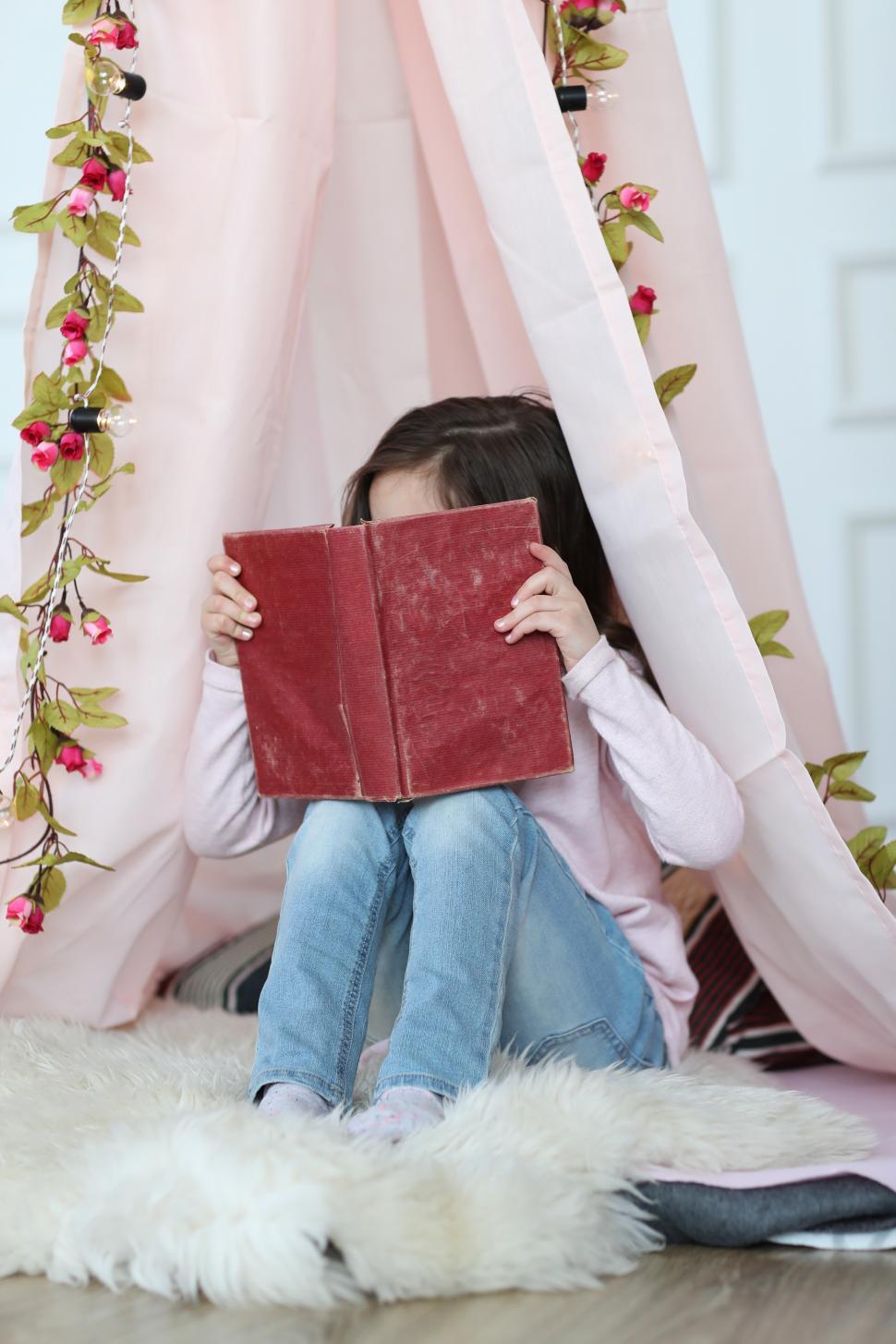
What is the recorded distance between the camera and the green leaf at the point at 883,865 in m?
1.12

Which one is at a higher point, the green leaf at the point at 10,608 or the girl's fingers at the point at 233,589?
the green leaf at the point at 10,608

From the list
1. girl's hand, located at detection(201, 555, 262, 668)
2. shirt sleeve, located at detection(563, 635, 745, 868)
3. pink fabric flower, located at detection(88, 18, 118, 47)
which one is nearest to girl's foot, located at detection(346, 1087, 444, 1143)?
shirt sleeve, located at detection(563, 635, 745, 868)

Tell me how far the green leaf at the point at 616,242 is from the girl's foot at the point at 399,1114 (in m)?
0.64

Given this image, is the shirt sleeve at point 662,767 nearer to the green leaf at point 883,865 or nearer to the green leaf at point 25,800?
the green leaf at point 883,865

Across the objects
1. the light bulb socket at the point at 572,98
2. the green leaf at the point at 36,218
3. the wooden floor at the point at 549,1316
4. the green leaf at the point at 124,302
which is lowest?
the wooden floor at the point at 549,1316

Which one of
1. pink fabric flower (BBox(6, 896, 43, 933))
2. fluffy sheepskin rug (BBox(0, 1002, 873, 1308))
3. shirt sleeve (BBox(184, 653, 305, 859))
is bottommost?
fluffy sheepskin rug (BBox(0, 1002, 873, 1308))

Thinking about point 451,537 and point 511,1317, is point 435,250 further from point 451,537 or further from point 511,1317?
point 511,1317

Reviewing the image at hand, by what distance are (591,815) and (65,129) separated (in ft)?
2.27

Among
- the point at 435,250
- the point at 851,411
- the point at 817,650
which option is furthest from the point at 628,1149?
the point at 851,411

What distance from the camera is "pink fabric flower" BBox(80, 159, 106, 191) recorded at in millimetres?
1047

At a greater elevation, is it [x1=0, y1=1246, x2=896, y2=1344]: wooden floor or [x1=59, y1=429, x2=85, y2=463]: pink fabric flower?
[x1=59, y1=429, x2=85, y2=463]: pink fabric flower

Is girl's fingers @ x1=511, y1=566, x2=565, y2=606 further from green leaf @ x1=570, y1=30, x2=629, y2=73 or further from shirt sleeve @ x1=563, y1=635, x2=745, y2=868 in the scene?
green leaf @ x1=570, y1=30, x2=629, y2=73

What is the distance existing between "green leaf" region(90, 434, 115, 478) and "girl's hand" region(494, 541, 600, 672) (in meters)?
0.35

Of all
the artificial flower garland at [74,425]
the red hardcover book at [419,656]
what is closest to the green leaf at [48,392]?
the artificial flower garland at [74,425]
